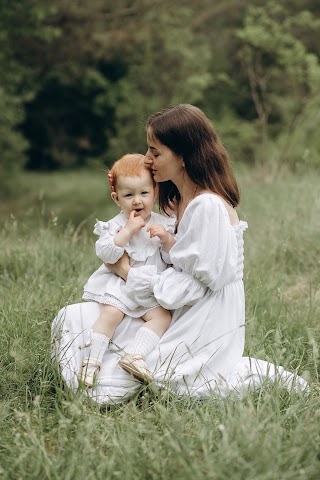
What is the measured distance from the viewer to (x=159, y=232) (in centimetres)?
340

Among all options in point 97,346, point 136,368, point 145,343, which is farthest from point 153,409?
point 97,346

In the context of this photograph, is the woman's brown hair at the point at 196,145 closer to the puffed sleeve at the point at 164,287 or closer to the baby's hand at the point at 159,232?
the baby's hand at the point at 159,232

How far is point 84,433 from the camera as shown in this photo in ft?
9.07

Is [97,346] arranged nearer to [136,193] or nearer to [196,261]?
[196,261]

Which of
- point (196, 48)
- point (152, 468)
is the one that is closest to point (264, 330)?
point (152, 468)

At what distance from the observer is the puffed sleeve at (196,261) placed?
3258 mm

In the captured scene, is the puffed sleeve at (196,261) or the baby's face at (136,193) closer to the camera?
the puffed sleeve at (196,261)

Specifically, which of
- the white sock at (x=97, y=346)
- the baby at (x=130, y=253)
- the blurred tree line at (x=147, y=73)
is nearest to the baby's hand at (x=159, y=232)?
the baby at (x=130, y=253)

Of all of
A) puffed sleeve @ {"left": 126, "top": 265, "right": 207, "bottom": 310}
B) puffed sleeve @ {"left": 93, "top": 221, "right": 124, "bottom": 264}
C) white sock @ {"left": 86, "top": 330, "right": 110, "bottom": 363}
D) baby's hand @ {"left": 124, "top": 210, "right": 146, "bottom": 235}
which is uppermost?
baby's hand @ {"left": 124, "top": 210, "right": 146, "bottom": 235}

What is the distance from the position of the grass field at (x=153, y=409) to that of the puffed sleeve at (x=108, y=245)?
370 mm

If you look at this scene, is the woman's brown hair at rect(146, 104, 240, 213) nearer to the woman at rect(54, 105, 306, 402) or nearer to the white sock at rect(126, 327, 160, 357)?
the woman at rect(54, 105, 306, 402)

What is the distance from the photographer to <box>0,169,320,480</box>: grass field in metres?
2.48

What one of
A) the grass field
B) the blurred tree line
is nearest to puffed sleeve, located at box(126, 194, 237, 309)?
the grass field

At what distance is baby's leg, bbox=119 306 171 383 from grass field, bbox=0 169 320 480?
0.13m
